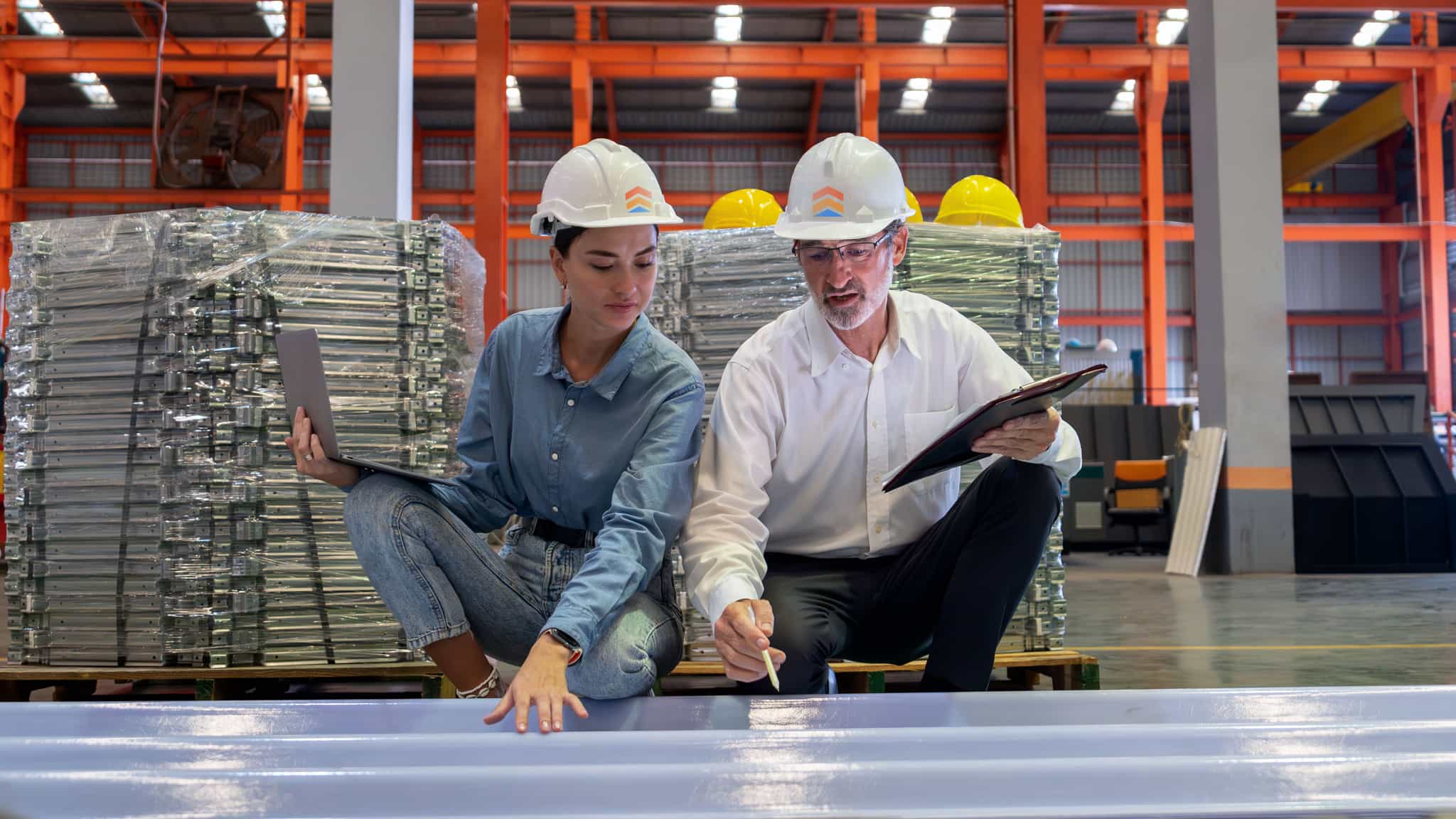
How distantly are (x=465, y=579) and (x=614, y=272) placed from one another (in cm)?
68

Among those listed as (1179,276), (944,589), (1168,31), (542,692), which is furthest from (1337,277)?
(542,692)

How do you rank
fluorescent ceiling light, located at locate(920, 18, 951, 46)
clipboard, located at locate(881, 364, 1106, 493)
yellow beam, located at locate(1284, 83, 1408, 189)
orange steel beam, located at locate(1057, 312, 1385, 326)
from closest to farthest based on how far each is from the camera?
1. clipboard, located at locate(881, 364, 1106, 493)
2. fluorescent ceiling light, located at locate(920, 18, 951, 46)
3. yellow beam, located at locate(1284, 83, 1408, 189)
4. orange steel beam, located at locate(1057, 312, 1385, 326)

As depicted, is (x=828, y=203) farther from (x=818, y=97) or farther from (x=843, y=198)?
(x=818, y=97)

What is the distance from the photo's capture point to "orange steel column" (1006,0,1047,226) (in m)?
10.0

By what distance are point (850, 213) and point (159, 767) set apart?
5.29ft

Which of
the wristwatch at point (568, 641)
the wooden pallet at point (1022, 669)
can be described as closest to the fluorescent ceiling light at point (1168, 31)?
the wooden pallet at point (1022, 669)

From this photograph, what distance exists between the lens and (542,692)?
5.55ft

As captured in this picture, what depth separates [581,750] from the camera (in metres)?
1.59

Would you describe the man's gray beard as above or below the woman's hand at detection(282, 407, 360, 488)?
above

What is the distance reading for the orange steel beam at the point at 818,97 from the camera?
57.6 feet

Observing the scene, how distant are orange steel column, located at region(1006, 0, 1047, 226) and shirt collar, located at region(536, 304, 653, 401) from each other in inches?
312

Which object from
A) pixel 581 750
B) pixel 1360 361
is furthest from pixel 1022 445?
pixel 1360 361

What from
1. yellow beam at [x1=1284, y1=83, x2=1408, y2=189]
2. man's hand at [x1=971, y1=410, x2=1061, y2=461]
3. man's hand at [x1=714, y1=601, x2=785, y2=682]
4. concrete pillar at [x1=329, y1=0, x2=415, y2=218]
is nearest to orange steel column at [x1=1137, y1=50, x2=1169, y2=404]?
yellow beam at [x1=1284, y1=83, x2=1408, y2=189]

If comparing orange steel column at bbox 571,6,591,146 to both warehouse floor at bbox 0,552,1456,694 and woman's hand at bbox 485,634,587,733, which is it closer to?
warehouse floor at bbox 0,552,1456,694
